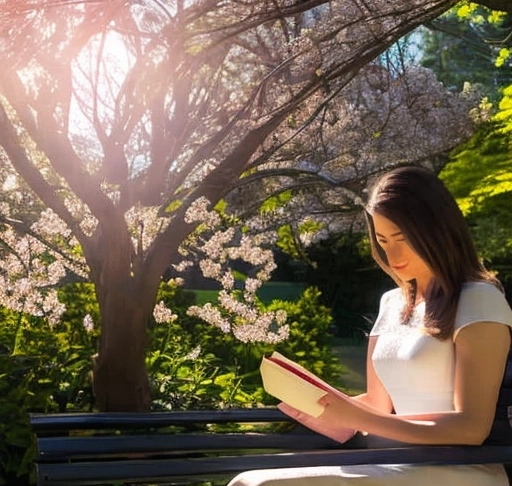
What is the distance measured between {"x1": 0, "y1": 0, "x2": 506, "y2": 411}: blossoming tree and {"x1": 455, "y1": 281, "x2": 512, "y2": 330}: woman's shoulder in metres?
2.81

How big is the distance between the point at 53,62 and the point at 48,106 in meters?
0.36

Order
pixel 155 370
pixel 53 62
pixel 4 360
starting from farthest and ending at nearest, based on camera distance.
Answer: pixel 155 370 → pixel 4 360 → pixel 53 62

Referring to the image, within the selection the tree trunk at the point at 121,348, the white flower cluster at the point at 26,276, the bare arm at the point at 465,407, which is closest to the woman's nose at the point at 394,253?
→ the bare arm at the point at 465,407

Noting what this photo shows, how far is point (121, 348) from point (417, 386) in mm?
3737

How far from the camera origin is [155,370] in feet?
24.8

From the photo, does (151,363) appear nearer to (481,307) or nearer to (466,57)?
(481,307)

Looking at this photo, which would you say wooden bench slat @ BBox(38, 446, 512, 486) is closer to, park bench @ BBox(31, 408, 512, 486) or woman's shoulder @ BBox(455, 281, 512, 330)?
park bench @ BBox(31, 408, 512, 486)

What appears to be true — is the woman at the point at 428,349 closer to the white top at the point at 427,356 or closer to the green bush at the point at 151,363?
the white top at the point at 427,356

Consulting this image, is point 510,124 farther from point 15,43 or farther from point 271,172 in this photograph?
point 15,43

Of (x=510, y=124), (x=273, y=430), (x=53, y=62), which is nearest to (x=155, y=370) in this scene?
(x=53, y=62)

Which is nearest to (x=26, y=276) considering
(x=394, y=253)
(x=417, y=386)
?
(x=394, y=253)

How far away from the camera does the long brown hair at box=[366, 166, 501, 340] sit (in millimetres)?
2215

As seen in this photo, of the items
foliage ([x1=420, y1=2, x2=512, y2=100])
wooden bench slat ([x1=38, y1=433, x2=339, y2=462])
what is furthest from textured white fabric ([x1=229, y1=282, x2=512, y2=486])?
foliage ([x1=420, y1=2, x2=512, y2=100])

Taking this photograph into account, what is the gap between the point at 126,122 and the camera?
Answer: 6.55 meters
